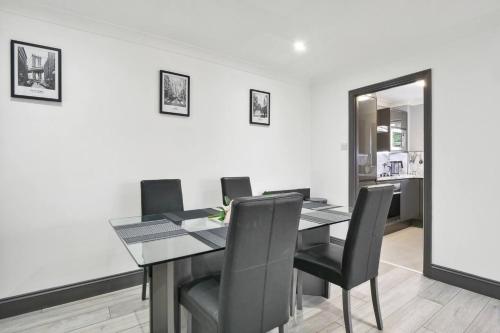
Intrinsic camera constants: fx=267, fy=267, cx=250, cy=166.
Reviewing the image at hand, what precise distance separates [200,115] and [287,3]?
1.44m

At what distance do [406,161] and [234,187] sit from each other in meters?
4.32

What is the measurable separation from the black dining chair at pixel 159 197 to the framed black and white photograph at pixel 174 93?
79cm

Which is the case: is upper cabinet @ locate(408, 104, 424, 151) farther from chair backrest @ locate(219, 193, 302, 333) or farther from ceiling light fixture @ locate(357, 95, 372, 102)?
chair backrest @ locate(219, 193, 302, 333)

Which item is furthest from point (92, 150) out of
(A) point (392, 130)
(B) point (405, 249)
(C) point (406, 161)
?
(C) point (406, 161)

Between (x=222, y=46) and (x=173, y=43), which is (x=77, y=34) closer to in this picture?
(x=173, y=43)

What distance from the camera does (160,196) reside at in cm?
243

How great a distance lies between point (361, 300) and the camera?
226 centimetres

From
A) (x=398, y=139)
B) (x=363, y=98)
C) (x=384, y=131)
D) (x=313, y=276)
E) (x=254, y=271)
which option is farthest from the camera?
(x=398, y=139)

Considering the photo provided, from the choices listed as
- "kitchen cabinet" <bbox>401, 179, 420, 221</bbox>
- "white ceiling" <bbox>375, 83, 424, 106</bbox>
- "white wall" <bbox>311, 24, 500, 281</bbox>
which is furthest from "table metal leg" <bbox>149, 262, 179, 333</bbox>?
"white ceiling" <bbox>375, 83, 424, 106</bbox>

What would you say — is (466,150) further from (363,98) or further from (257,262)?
(257,262)

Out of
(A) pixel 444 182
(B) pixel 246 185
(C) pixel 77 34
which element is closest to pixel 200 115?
(B) pixel 246 185

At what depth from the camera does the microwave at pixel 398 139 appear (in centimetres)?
526

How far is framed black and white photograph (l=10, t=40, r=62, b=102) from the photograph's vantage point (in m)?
2.07

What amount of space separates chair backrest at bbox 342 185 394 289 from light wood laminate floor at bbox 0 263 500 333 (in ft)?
1.62
